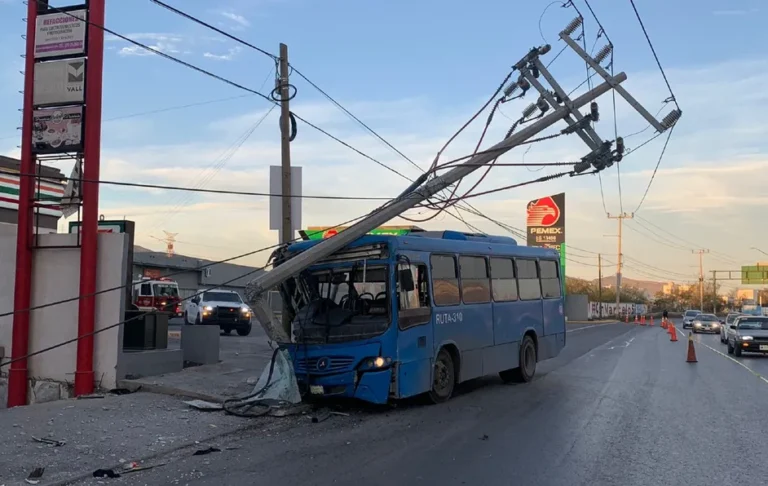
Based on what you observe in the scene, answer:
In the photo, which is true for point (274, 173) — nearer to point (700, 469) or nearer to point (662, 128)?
point (662, 128)

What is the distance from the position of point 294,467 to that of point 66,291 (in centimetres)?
756

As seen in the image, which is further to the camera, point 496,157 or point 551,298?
point 551,298

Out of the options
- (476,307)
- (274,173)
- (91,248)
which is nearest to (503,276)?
(476,307)

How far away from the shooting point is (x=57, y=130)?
41.6ft

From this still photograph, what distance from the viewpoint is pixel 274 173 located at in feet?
50.1

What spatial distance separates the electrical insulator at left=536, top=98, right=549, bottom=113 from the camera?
51.5 ft

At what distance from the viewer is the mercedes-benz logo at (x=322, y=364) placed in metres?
→ 10.8

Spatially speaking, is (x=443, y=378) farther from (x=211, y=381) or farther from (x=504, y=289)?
(x=211, y=381)

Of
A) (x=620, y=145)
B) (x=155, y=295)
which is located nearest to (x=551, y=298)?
(x=620, y=145)

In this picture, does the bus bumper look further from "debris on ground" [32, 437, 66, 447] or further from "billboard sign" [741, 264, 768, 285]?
"billboard sign" [741, 264, 768, 285]

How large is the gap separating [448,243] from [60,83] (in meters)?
8.00

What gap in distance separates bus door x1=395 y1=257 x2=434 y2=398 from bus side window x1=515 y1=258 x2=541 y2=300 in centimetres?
413

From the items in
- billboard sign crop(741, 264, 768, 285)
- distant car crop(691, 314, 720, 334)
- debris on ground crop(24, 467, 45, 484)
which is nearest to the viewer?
debris on ground crop(24, 467, 45, 484)

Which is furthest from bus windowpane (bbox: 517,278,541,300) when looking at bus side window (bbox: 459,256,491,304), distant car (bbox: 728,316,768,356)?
distant car (bbox: 728,316,768,356)
